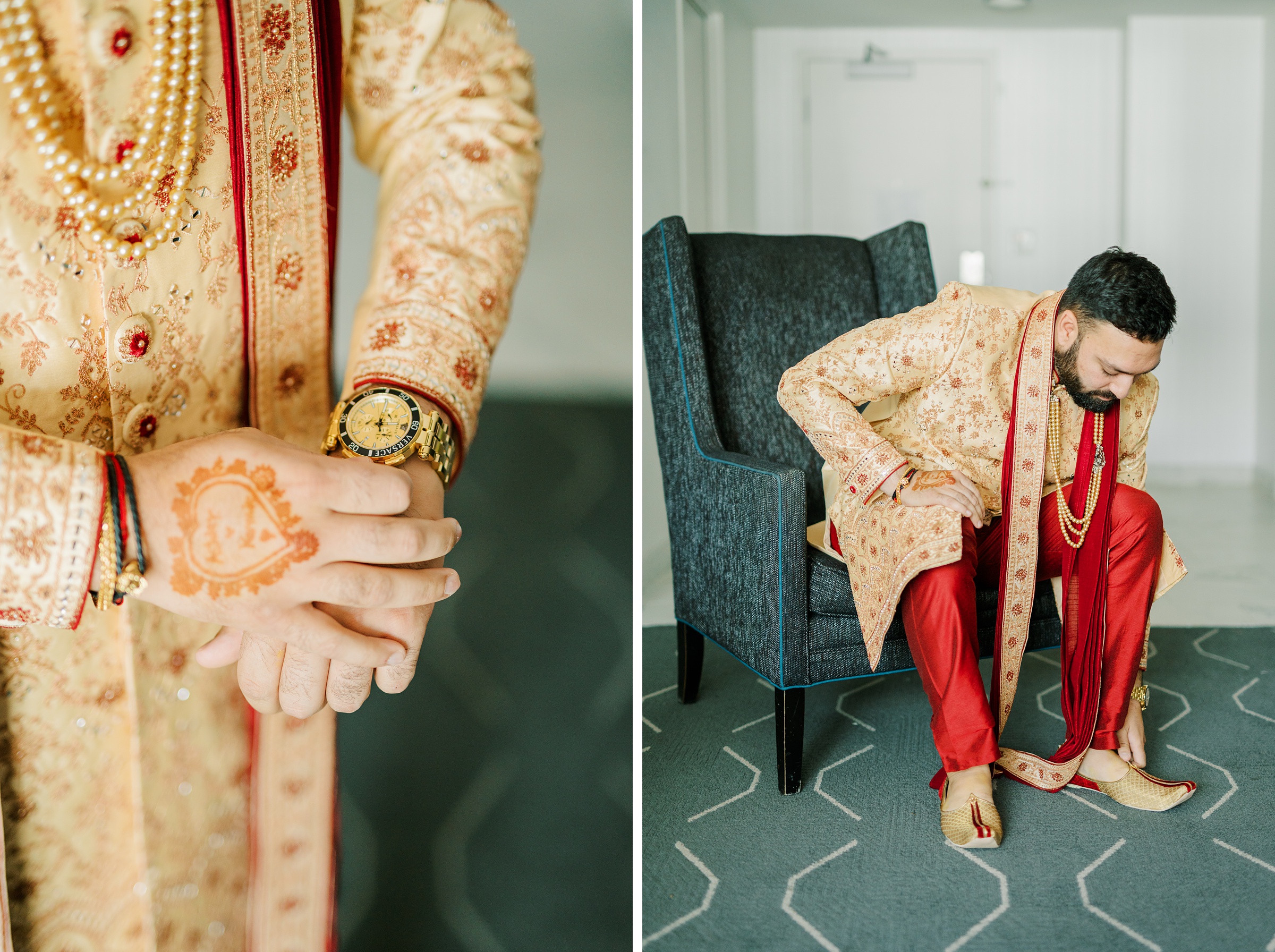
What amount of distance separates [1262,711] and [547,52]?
1.36 metres

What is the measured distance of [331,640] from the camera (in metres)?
0.49

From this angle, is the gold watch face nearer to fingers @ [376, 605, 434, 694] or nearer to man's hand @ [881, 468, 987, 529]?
fingers @ [376, 605, 434, 694]

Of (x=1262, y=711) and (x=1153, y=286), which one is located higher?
(x=1153, y=286)

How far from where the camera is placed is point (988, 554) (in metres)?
1.09

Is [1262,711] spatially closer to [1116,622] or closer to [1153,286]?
[1116,622]

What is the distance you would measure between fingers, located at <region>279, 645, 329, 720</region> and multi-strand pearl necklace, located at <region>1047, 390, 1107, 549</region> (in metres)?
0.79

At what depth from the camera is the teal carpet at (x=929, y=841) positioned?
0.88 meters

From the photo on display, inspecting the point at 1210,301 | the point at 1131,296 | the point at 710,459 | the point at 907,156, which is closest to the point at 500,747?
the point at 710,459

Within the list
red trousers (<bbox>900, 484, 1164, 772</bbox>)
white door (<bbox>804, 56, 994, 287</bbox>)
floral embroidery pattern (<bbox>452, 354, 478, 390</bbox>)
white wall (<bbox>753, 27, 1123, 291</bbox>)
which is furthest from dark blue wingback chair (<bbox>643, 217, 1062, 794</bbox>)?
white door (<bbox>804, 56, 994, 287</bbox>)

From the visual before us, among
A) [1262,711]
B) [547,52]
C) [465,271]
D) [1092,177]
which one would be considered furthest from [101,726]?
[1092,177]

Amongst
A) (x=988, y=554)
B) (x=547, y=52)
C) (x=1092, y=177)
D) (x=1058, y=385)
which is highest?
(x=1092, y=177)

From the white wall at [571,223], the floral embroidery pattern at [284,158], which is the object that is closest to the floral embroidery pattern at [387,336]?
the floral embroidery pattern at [284,158]

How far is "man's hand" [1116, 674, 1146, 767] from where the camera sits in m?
1.12

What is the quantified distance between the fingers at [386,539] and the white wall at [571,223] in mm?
569
